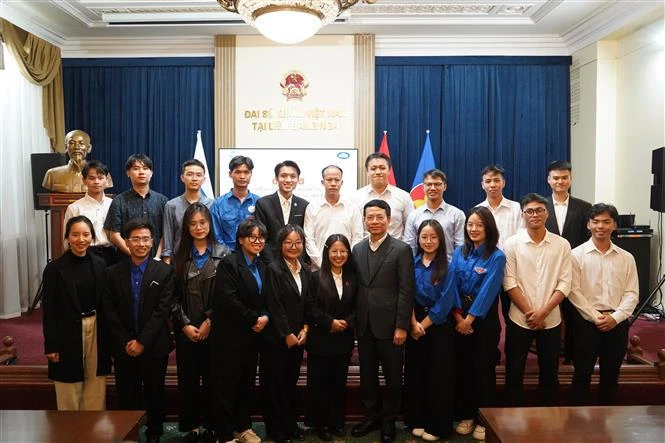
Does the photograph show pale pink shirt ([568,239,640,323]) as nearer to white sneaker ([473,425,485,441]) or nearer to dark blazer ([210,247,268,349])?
white sneaker ([473,425,485,441])

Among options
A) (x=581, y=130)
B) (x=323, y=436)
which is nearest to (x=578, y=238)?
(x=323, y=436)

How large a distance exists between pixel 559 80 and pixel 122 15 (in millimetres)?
5097

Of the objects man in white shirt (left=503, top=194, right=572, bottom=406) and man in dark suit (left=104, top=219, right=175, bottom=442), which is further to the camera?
man in white shirt (left=503, top=194, right=572, bottom=406)

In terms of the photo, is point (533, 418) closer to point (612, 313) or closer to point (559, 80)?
point (612, 313)

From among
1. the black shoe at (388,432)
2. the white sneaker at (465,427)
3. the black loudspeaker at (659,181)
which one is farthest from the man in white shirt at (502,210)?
the black loudspeaker at (659,181)

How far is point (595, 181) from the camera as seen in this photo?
20.9 feet

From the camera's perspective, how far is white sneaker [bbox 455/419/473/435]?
3168mm

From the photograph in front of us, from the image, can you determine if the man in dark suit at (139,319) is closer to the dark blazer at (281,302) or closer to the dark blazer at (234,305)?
the dark blazer at (234,305)

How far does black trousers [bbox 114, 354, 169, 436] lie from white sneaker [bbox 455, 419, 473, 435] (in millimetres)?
1643

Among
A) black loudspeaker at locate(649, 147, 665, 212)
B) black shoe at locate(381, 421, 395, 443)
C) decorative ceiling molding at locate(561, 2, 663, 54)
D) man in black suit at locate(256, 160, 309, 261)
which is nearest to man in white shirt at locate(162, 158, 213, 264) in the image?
man in black suit at locate(256, 160, 309, 261)

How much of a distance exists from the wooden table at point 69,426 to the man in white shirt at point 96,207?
1.61 metres

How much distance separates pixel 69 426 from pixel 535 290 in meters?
2.38

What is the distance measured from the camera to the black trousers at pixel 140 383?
9.69 feet

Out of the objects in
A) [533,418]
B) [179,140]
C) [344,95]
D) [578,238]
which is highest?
[344,95]
